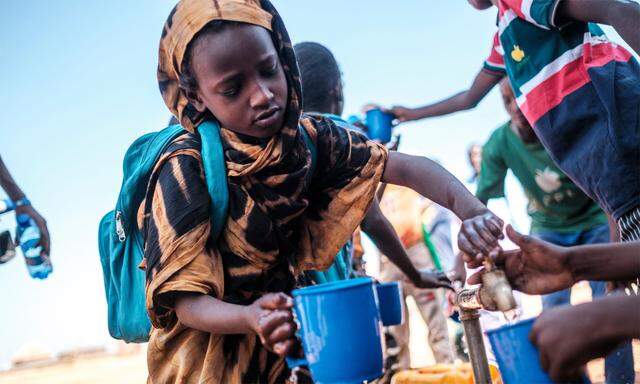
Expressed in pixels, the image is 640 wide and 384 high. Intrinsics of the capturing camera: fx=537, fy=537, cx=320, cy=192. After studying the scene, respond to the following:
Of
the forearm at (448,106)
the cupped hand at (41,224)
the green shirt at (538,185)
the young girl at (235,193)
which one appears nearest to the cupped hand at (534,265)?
the young girl at (235,193)

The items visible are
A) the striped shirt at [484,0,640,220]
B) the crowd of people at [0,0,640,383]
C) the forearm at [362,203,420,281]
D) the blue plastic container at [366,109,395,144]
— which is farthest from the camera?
the blue plastic container at [366,109,395,144]

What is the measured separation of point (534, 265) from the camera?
1.39 metres

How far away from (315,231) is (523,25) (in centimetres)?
115

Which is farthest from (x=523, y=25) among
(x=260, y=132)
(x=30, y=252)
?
(x=30, y=252)

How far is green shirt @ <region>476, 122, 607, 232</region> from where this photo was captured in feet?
10.4

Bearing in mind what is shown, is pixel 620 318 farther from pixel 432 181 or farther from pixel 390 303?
pixel 432 181

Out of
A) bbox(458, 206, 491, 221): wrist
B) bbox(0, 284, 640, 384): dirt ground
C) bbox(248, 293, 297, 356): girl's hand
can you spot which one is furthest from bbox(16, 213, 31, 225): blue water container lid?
bbox(0, 284, 640, 384): dirt ground

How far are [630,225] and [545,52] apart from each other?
703 millimetres

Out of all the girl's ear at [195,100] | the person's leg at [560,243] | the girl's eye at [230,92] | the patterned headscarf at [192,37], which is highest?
the patterned headscarf at [192,37]

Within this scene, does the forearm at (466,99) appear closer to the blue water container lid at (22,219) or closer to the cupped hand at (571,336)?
the cupped hand at (571,336)

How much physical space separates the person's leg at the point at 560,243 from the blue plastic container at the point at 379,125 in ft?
3.80

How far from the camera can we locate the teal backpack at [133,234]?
1.61 meters

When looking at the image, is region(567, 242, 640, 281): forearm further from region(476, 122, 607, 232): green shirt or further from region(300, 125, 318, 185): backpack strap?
region(476, 122, 607, 232): green shirt

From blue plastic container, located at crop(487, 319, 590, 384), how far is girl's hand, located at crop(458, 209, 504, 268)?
11.0 inches
